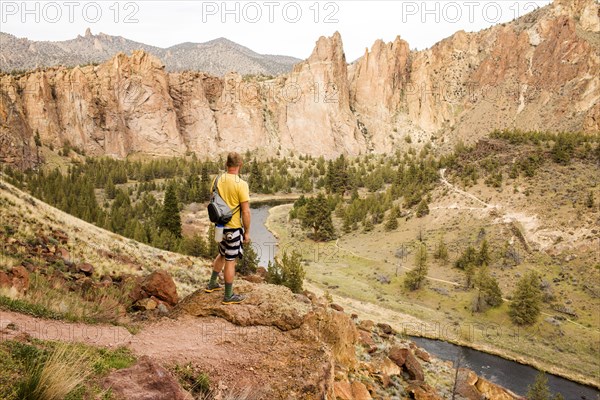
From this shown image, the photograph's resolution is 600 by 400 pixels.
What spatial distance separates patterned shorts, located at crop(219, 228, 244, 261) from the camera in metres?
8.15

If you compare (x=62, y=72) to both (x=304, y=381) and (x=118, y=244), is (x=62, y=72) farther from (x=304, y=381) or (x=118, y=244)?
(x=304, y=381)

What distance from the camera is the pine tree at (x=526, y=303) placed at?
36.2m

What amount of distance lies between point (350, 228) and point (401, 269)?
1706cm

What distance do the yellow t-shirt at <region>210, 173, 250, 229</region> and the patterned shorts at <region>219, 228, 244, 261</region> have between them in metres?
0.12

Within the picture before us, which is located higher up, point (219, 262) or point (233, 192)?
point (233, 192)

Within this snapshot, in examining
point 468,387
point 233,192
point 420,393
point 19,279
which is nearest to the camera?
point 233,192

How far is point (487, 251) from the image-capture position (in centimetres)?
4622

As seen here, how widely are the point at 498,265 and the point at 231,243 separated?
44.4m

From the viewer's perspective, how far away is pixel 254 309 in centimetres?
887

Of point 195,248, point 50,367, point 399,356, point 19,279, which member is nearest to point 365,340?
point 399,356

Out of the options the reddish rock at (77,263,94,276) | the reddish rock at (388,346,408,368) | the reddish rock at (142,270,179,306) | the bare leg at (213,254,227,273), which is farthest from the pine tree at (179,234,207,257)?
the bare leg at (213,254,227,273)

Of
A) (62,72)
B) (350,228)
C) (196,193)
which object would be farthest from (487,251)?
(62,72)

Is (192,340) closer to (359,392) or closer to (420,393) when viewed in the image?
Result: (359,392)

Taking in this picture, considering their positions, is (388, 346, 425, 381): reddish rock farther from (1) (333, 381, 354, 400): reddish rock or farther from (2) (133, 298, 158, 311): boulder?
(2) (133, 298, 158, 311): boulder
